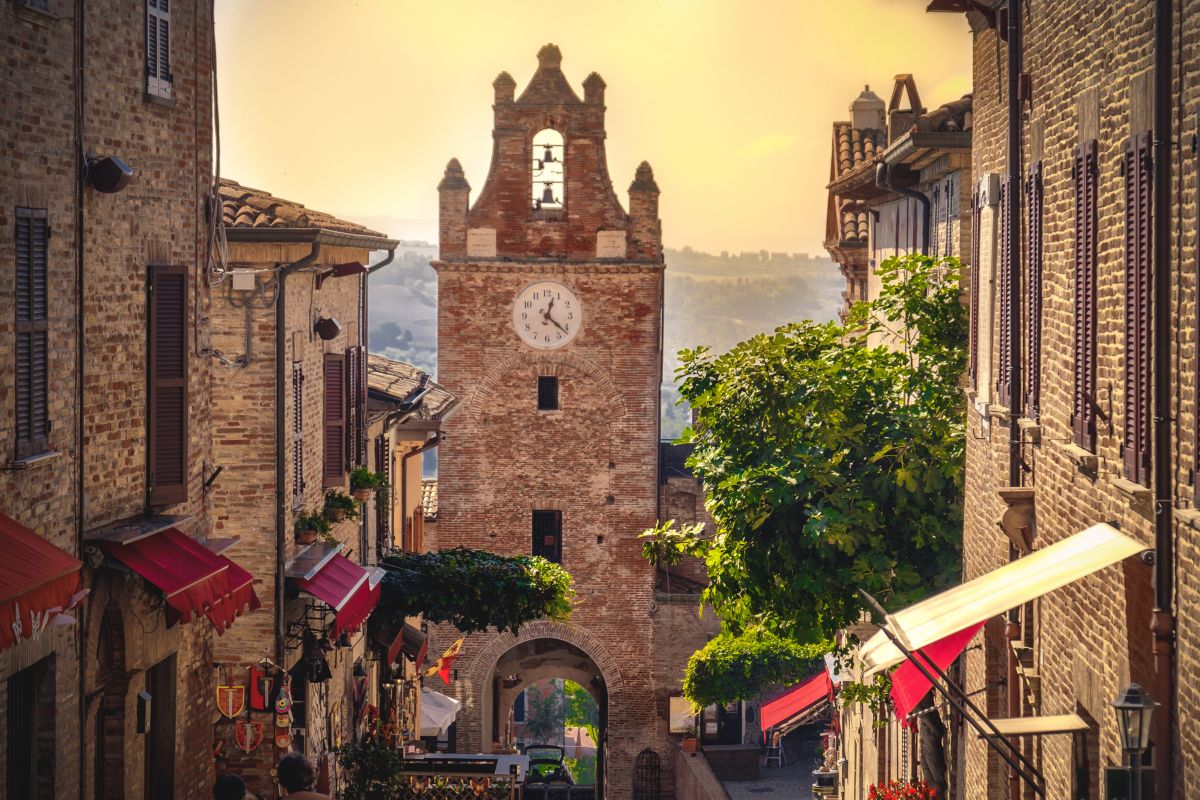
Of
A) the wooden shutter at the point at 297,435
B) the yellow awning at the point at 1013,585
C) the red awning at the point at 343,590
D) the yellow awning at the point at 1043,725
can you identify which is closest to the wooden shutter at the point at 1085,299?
the yellow awning at the point at 1013,585

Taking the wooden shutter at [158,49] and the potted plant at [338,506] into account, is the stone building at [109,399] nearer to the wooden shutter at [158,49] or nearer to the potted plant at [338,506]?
the wooden shutter at [158,49]

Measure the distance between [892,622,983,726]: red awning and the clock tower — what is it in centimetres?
2332

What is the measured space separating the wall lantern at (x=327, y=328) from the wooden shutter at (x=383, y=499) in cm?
500

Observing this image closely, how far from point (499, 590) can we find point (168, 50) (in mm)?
10443

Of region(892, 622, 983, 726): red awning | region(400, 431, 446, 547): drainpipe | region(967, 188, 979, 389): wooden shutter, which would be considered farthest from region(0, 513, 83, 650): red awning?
region(400, 431, 446, 547): drainpipe

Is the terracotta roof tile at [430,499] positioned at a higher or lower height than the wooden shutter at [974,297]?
lower

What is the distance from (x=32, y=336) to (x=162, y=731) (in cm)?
390

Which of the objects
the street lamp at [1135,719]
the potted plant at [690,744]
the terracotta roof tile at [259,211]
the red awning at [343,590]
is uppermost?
the terracotta roof tile at [259,211]

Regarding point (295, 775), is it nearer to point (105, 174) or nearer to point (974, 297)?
point (105, 174)

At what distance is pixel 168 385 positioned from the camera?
12.4m

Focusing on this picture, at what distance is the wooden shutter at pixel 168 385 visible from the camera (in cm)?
1218

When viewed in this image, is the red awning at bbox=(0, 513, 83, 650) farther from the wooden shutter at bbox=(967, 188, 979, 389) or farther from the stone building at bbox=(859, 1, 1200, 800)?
the wooden shutter at bbox=(967, 188, 979, 389)

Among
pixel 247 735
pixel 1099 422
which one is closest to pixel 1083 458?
pixel 1099 422

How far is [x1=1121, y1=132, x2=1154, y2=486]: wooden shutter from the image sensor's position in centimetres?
769
